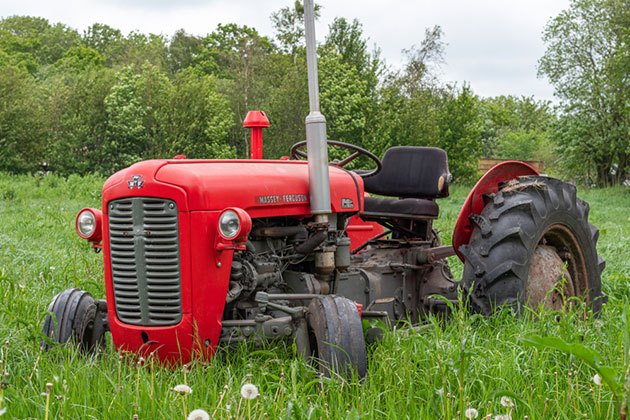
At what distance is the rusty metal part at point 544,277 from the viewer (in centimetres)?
483

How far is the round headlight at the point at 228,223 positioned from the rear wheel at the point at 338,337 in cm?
48

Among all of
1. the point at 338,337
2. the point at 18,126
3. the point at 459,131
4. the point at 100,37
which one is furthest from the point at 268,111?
the point at 100,37

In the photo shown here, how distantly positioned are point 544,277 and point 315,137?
1.86 metres

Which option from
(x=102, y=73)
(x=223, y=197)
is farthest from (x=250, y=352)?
(x=102, y=73)

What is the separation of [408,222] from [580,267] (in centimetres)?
118

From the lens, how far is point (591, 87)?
37.2 metres

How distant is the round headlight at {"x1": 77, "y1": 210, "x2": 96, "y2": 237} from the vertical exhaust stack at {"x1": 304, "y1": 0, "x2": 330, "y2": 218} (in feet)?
3.53

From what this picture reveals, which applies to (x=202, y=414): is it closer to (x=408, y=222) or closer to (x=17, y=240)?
(x=408, y=222)

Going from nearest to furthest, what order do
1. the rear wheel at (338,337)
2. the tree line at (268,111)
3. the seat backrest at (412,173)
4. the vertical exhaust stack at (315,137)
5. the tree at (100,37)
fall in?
the rear wheel at (338,337), the vertical exhaust stack at (315,137), the seat backrest at (412,173), the tree line at (268,111), the tree at (100,37)

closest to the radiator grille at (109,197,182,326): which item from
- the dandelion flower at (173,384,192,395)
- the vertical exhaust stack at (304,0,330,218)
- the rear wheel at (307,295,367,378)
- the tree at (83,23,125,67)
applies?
the rear wheel at (307,295,367,378)

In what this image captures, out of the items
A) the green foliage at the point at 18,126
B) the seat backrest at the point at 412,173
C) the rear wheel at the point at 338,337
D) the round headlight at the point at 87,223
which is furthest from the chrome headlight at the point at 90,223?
the green foliage at the point at 18,126

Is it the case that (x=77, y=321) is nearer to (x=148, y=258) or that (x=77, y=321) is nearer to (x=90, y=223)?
(x=90, y=223)

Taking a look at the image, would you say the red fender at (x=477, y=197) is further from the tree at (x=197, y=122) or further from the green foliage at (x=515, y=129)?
the green foliage at (x=515, y=129)

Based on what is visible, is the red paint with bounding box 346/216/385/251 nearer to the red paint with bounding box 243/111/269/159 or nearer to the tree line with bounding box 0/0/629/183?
the red paint with bounding box 243/111/269/159
